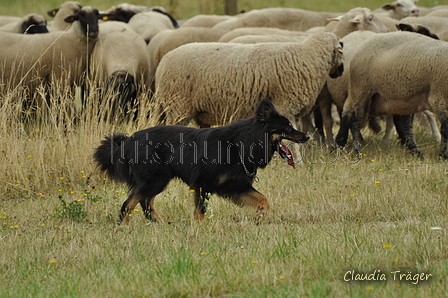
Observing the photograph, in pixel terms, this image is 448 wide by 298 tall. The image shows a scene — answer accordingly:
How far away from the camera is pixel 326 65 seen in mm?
8086

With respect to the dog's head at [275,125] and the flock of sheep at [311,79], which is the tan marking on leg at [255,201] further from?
the flock of sheep at [311,79]

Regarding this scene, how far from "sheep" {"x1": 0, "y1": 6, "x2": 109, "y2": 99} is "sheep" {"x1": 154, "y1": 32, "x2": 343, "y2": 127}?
100 inches

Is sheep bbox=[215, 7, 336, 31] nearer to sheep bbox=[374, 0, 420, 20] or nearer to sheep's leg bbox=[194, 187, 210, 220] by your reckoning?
sheep bbox=[374, 0, 420, 20]

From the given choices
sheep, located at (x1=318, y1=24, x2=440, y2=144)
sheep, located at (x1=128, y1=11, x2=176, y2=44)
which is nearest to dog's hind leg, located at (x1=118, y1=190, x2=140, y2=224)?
sheep, located at (x1=318, y1=24, x2=440, y2=144)

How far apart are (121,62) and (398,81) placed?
4878 mm

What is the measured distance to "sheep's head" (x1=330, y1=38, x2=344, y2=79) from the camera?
814cm

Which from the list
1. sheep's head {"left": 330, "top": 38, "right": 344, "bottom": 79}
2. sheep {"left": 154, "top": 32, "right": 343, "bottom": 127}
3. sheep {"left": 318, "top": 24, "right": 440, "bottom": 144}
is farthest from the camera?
sheep {"left": 318, "top": 24, "right": 440, "bottom": 144}

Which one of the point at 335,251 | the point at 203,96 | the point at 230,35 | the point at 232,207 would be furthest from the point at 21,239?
the point at 230,35

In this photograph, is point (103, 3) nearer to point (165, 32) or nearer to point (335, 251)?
point (165, 32)

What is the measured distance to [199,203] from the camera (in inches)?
199

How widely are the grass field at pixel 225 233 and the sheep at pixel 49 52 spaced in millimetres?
2620

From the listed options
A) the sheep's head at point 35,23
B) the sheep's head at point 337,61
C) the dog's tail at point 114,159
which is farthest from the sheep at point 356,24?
the dog's tail at point 114,159

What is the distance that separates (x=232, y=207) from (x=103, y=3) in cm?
2559

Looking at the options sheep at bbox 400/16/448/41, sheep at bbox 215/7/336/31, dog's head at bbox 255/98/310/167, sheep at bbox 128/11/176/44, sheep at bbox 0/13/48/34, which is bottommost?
sheep at bbox 128/11/176/44
